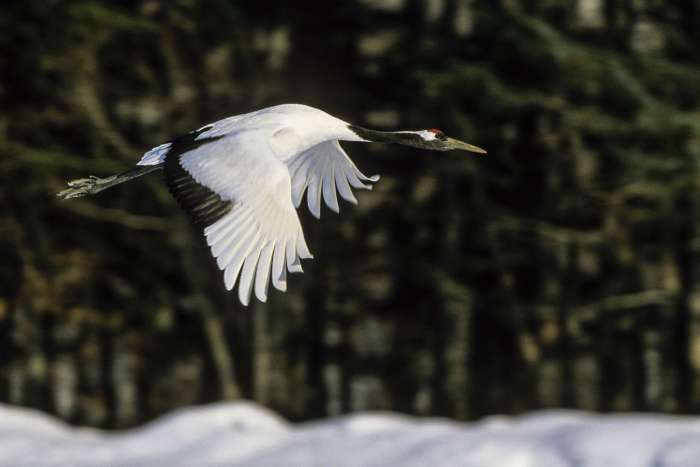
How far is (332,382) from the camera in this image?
9680 mm

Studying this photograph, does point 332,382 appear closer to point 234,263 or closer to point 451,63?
point 451,63

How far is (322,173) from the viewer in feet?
20.7

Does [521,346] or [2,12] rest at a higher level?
[2,12]

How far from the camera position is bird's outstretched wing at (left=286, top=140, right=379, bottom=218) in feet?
20.5

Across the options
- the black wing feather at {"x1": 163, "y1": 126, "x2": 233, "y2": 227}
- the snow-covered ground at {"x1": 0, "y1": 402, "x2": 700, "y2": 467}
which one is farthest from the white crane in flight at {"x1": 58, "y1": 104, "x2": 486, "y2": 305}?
the snow-covered ground at {"x1": 0, "y1": 402, "x2": 700, "y2": 467}

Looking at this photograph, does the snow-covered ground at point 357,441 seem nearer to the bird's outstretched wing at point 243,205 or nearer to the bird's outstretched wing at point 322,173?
the bird's outstretched wing at point 322,173

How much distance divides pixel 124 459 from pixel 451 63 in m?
3.21

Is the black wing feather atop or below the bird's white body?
below

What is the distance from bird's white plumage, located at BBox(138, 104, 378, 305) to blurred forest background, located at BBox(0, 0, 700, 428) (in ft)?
10.6

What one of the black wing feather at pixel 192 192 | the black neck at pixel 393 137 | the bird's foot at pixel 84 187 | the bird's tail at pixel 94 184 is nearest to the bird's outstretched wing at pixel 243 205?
the black wing feather at pixel 192 192

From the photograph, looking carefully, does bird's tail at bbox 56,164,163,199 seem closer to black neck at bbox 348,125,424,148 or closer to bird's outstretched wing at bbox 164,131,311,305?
bird's outstretched wing at bbox 164,131,311,305

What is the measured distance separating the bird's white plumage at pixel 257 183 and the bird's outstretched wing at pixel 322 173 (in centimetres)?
24

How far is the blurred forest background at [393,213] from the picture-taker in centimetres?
891

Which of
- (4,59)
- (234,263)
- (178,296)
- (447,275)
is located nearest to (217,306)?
(178,296)
